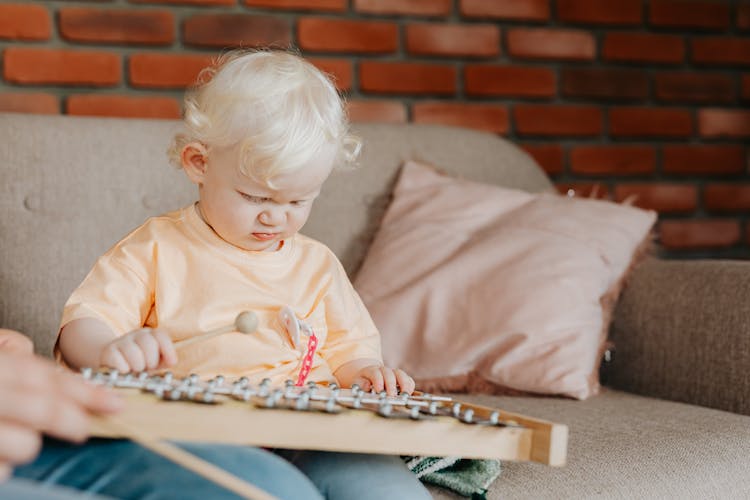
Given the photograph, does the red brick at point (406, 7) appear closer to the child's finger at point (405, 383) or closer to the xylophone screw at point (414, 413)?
the child's finger at point (405, 383)

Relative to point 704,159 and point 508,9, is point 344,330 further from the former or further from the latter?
point 704,159

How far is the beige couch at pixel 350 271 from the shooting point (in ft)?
4.59

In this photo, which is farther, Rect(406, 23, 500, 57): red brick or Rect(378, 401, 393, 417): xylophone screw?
Rect(406, 23, 500, 57): red brick

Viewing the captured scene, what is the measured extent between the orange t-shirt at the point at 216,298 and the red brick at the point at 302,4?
935mm

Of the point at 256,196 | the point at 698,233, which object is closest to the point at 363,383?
the point at 256,196

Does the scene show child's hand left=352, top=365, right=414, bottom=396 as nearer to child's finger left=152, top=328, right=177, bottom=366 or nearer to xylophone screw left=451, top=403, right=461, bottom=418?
xylophone screw left=451, top=403, right=461, bottom=418

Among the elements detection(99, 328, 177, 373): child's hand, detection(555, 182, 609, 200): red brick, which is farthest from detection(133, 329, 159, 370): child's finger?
detection(555, 182, 609, 200): red brick

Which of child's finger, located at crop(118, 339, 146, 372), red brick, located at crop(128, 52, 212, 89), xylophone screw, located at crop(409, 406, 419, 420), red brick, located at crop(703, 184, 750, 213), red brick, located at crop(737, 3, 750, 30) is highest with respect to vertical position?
red brick, located at crop(737, 3, 750, 30)

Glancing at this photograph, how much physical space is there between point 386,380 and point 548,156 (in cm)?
131

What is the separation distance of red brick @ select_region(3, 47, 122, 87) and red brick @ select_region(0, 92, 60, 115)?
1.1 inches

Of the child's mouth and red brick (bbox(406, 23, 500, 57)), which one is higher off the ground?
red brick (bbox(406, 23, 500, 57))

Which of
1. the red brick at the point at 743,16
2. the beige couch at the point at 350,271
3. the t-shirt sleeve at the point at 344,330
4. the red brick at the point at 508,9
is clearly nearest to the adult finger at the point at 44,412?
the t-shirt sleeve at the point at 344,330

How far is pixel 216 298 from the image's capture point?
1172 millimetres

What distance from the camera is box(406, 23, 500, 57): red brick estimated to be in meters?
2.18
